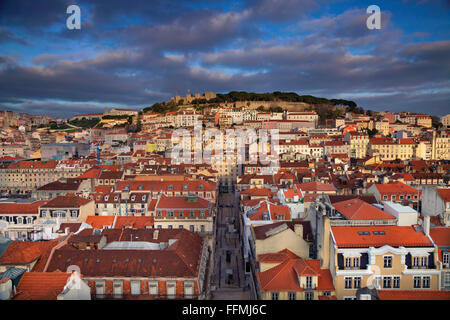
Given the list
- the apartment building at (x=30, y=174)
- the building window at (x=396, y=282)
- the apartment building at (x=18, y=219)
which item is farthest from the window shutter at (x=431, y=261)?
the apartment building at (x=30, y=174)

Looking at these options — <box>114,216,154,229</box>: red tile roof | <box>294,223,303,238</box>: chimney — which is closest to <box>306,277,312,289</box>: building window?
<box>294,223,303,238</box>: chimney

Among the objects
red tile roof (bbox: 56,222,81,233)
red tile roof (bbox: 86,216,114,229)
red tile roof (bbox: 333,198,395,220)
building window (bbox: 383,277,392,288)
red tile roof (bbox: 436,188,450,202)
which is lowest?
building window (bbox: 383,277,392,288)

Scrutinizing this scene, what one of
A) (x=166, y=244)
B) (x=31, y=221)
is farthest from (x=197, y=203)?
(x=31, y=221)

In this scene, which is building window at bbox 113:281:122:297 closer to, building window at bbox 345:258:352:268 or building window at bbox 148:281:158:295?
building window at bbox 148:281:158:295

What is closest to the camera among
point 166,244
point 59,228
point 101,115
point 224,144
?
point 166,244

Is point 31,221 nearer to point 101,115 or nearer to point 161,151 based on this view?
point 161,151

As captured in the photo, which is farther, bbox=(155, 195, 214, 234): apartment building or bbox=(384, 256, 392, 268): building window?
bbox=(155, 195, 214, 234): apartment building

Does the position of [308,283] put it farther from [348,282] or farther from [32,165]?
[32,165]
